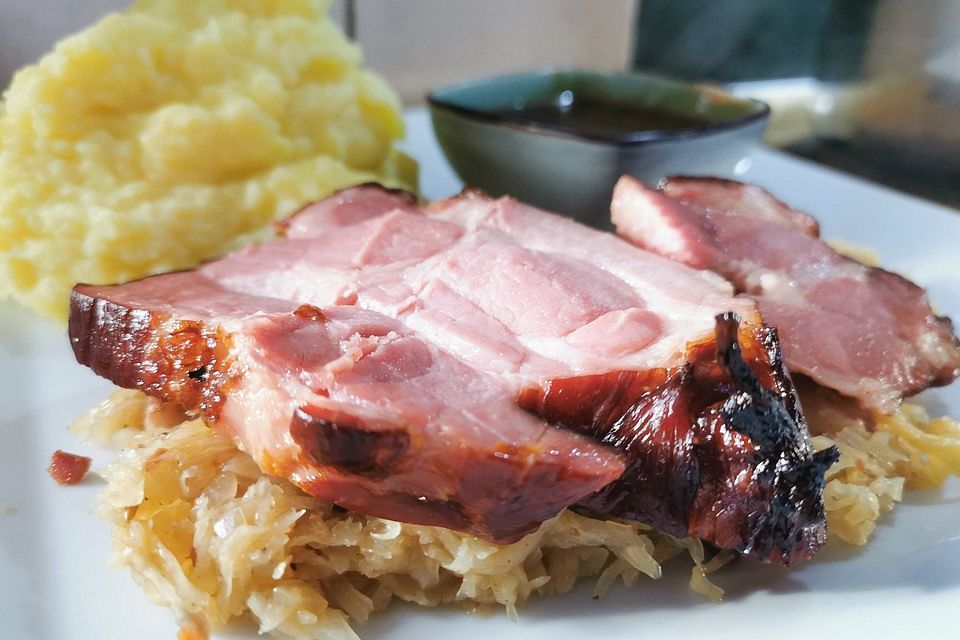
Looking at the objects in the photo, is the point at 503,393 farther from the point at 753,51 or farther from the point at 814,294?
the point at 753,51

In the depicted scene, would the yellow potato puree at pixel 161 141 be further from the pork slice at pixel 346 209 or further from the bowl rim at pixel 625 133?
the bowl rim at pixel 625 133

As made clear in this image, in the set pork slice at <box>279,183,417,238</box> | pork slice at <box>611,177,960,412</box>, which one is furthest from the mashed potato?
pork slice at <box>279,183,417,238</box>

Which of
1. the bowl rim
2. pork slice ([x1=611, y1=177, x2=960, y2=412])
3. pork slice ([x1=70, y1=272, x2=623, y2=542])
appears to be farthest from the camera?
the bowl rim

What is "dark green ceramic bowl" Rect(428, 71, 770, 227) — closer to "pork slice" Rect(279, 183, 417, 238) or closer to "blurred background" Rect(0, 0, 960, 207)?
"pork slice" Rect(279, 183, 417, 238)

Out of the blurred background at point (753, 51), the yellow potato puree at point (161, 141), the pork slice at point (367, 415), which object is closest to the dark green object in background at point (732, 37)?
the blurred background at point (753, 51)

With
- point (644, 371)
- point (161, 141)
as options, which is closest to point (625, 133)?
point (161, 141)

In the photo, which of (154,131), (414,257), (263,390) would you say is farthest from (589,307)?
(154,131)
